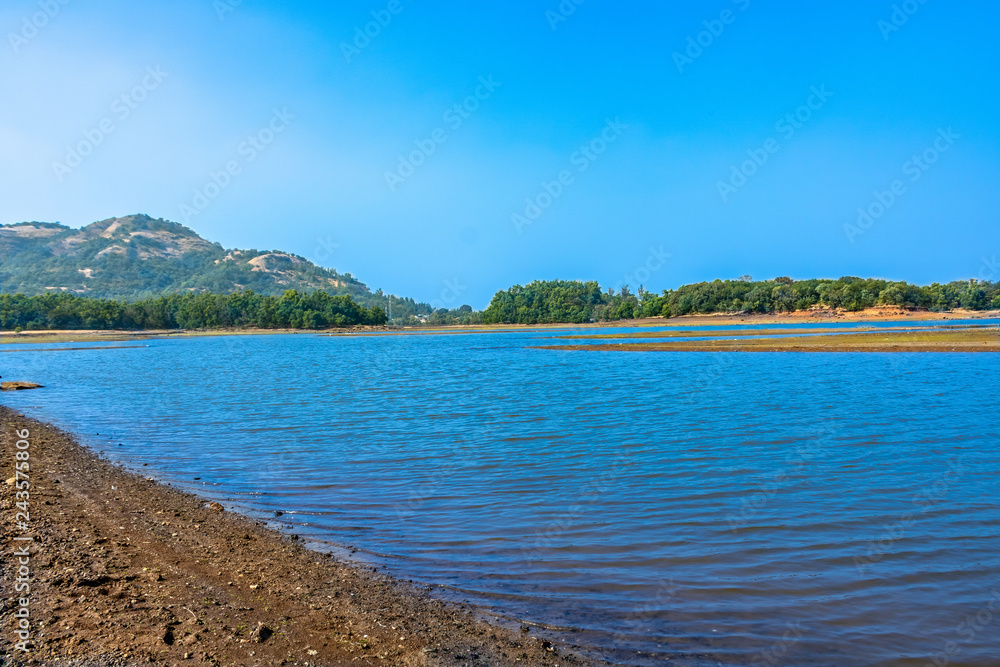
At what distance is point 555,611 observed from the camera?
273 inches

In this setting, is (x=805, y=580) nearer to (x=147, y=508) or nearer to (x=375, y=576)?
(x=375, y=576)

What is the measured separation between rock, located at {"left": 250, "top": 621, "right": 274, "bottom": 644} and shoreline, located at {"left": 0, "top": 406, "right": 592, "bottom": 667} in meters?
0.01

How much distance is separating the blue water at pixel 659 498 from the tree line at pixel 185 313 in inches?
5801

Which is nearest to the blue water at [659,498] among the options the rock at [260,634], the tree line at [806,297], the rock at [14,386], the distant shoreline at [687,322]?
the rock at [260,634]

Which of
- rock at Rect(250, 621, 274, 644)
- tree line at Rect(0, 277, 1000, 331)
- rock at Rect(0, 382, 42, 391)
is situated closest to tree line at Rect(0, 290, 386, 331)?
tree line at Rect(0, 277, 1000, 331)

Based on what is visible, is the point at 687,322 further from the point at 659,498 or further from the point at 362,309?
the point at 659,498

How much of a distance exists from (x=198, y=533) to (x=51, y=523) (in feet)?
6.95

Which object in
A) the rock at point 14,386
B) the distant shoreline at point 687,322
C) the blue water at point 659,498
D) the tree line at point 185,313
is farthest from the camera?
the tree line at point 185,313

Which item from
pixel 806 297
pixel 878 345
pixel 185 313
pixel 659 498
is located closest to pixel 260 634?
pixel 659 498

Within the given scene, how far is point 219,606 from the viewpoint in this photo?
655 cm

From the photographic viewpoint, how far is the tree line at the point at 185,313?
146 m

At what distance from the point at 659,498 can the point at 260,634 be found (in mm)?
7274

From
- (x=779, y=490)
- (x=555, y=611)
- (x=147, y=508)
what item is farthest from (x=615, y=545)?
(x=147, y=508)

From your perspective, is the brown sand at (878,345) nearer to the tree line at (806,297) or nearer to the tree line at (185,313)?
the tree line at (806,297)
